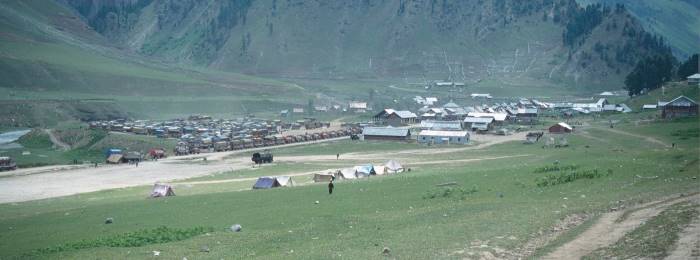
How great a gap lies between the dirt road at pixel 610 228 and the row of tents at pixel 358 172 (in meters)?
30.1

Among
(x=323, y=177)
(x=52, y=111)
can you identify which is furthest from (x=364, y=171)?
(x=52, y=111)

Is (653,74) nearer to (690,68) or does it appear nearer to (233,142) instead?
(690,68)

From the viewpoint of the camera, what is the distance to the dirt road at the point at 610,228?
78.0ft

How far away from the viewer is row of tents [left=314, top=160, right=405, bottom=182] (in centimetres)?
5794

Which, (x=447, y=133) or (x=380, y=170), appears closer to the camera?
(x=380, y=170)

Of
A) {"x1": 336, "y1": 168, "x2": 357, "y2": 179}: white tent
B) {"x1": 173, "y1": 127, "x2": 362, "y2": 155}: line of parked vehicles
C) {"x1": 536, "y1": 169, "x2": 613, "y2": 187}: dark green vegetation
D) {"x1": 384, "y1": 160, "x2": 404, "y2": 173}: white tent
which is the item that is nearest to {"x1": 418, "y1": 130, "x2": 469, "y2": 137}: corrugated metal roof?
{"x1": 173, "y1": 127, "x2": 362, "y2": 155}: line of parked vehicles

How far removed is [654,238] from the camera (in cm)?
2344

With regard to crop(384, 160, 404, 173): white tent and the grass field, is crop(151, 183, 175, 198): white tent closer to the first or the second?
the grass field

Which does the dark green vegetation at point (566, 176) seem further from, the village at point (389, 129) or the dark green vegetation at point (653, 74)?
the dark green vegetation at point (653, 74)

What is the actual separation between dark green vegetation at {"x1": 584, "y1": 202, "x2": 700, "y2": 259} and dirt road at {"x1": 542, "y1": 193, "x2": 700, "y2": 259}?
1.44 ft

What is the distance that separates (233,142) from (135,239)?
77.5 m

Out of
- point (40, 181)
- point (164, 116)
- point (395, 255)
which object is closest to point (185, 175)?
point (40, 181)

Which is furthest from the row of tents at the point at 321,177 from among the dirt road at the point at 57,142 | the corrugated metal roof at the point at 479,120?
the corrugated metal roof at the point at 479,120

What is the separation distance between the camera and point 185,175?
74.1 metres
